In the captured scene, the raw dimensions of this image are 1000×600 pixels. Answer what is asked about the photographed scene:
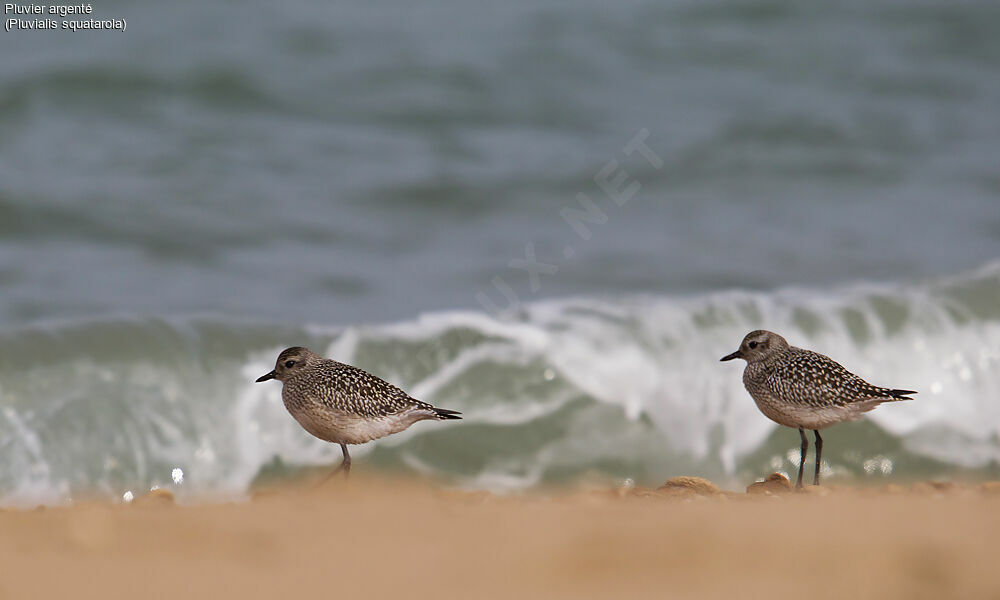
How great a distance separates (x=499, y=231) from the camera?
1085 cm

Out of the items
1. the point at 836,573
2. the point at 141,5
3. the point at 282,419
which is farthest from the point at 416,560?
the point at 141,5

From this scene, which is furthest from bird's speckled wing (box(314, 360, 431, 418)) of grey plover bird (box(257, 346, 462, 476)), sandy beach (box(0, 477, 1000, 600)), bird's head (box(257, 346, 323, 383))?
sandy beach (box(0, 477, 1000, 600))

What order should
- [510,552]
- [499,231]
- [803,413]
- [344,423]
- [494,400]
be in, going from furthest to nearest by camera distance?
1. [499,231]
2. [494,400]
3. [803,413]
4. [344,423]
5. [510,552]

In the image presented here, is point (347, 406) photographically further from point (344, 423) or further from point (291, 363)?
point (291, 363)

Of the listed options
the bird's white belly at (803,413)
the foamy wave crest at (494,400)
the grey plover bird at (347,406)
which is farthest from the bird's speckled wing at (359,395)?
the foamy wave crest at (494,400)

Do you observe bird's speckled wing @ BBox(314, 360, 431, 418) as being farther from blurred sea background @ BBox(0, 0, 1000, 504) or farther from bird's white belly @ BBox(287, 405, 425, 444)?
blurred sea background @ BBox(0, 0, 1000, 504)

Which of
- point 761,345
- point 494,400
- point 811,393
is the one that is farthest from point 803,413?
point 494,400

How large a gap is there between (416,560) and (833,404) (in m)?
2.53

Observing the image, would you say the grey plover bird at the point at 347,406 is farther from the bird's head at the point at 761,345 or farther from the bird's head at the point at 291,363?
the bird's head at the point at 761,345

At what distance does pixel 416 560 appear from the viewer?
3352 mm

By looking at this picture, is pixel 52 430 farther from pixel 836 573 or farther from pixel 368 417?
pixel 836 573

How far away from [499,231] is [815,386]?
577 cm

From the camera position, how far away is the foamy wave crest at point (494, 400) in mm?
7688

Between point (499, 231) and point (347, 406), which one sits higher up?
point (347, 406)
